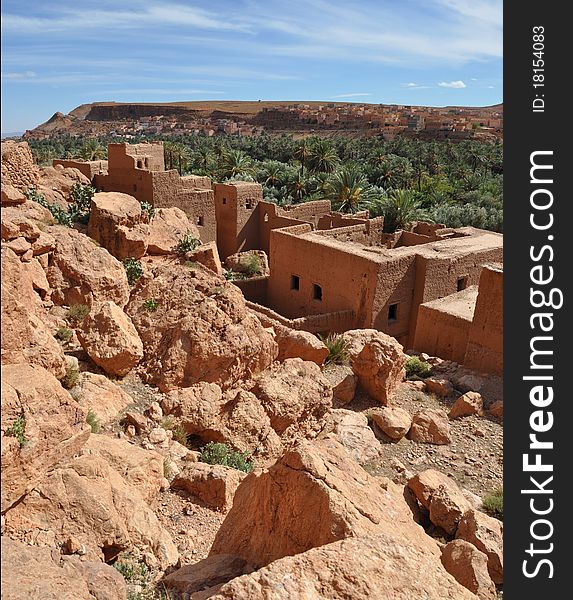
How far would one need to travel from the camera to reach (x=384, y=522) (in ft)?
14.8

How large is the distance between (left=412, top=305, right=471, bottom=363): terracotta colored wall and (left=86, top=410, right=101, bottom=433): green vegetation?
8005 millimetres

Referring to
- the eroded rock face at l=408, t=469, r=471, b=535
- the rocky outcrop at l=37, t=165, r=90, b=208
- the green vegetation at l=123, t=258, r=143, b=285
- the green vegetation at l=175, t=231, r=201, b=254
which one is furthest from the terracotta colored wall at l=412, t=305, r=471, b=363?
the rocky outcrop at l=37, t=165, r=90, b=208

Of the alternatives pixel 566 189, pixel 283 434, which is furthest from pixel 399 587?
pixel 283 434

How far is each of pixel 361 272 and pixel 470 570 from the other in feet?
32.2

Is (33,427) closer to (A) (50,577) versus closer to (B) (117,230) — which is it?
(A) (50,577)

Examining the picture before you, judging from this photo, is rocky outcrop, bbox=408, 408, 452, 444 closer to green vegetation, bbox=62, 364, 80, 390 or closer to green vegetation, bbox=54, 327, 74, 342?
green vegetation, bbox=62, 364, 80, 390

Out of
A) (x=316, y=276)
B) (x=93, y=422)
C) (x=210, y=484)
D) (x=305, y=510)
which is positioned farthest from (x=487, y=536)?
(x=316, y=276)

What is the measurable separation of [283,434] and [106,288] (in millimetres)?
3558

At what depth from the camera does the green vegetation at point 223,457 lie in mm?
7109

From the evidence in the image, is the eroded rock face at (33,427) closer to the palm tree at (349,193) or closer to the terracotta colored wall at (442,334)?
the terracotta colored wall at (442,334)

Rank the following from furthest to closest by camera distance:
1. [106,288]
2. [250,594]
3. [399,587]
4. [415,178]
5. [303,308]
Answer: [415,178]
[303,308]
[106,288]
[399,587]
[250,594]

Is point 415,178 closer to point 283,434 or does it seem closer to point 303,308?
point 303,308

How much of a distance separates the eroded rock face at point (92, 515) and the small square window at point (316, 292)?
1105 centimetres

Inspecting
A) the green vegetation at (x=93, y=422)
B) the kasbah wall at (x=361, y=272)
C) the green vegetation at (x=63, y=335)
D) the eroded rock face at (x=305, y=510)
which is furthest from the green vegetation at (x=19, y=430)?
the kasbah wall at (x=361, y=272)
